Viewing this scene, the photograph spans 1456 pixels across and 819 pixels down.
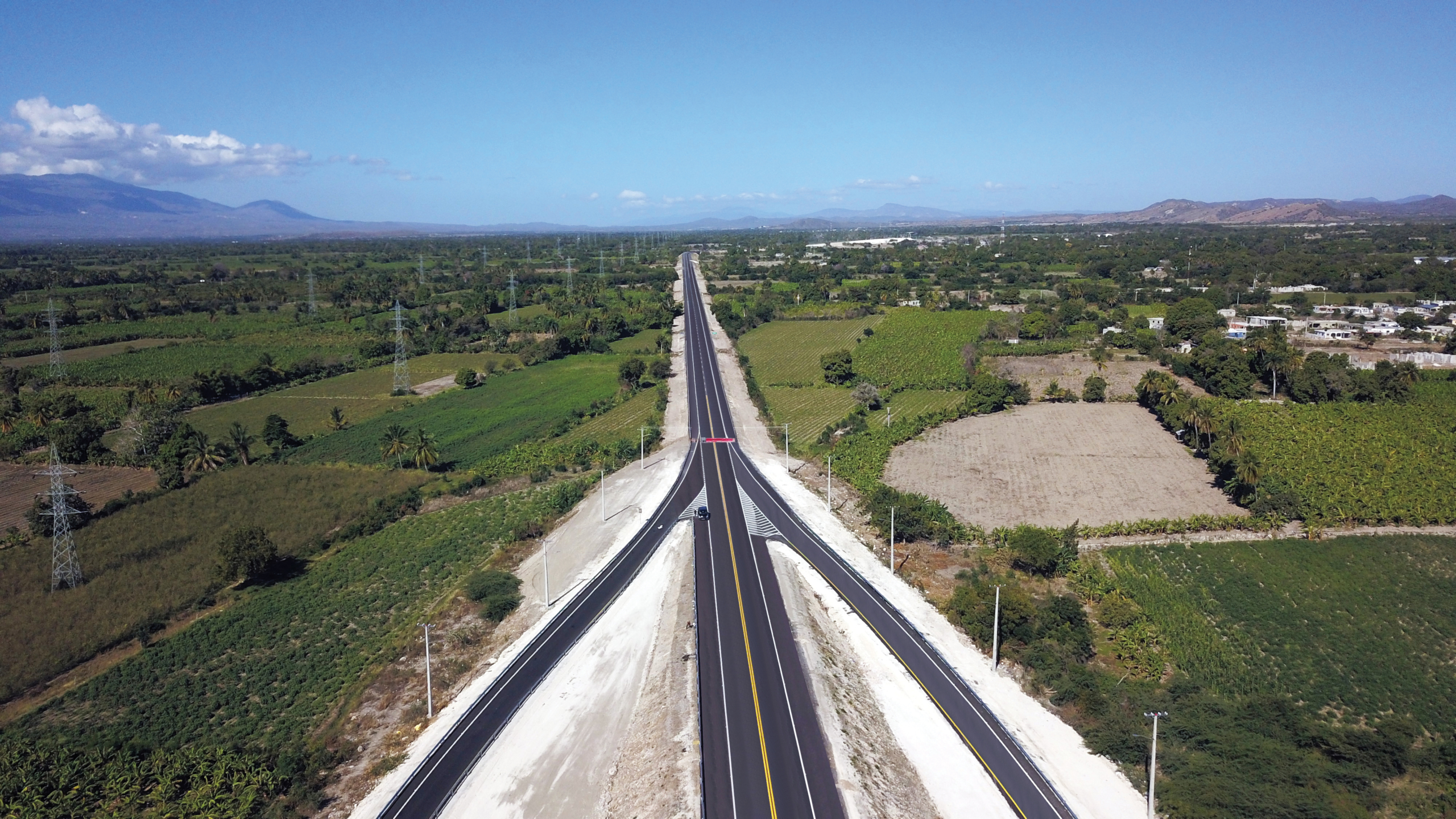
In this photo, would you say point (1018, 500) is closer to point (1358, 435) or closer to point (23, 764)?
point (1358, 435)

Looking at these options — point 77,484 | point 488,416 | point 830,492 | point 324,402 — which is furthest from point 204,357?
point 830,492

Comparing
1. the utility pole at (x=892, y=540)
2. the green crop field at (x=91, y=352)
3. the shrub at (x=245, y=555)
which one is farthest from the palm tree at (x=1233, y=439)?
the green crop field at (x=91, y=352)

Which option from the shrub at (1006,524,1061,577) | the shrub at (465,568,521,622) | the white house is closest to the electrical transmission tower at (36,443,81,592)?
the shrub at (465,568,521,622)

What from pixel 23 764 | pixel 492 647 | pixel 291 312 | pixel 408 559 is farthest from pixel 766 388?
pixel 291 312

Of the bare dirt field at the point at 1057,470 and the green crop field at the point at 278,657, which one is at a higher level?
the bare dirt field at the point at 1057,470

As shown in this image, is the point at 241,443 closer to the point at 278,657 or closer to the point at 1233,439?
the point at 278,657

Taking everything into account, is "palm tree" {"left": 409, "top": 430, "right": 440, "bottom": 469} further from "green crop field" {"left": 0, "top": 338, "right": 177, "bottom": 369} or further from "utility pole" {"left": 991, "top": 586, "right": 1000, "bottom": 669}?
"green crop field" {"left": 0, "top": 338, "right": 177, "bottom": 369}

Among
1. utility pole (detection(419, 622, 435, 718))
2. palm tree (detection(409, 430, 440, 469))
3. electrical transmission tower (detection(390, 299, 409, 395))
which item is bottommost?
utility pole (detection(419, 622, 435, 718))

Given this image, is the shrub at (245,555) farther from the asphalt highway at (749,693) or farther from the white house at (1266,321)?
the white house at (1266,321)
